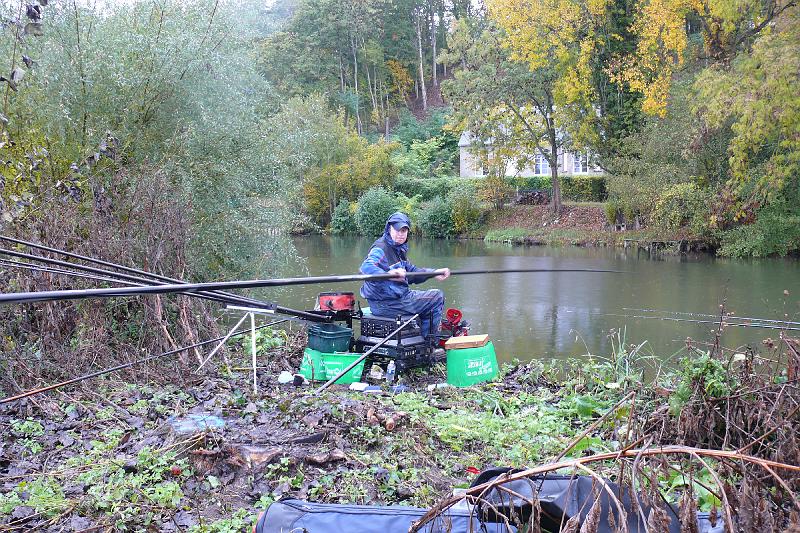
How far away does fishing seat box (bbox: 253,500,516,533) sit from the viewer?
2.66 metres

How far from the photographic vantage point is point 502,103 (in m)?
29.7

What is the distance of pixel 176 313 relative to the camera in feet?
24.3

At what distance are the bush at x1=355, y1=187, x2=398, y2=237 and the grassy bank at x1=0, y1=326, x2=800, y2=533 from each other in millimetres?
29015

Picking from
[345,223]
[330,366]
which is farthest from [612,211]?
[330,366]

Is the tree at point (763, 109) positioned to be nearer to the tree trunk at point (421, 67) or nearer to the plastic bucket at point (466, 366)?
the plastic bucket at point (466, 366)

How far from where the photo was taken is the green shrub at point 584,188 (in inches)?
1312

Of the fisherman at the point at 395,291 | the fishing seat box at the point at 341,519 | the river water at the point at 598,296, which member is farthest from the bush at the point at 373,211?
the fishing seat box at the point at 341,519

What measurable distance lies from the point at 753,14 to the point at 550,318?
14.4 meters

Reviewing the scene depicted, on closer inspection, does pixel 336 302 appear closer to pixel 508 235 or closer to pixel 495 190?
pixel 508 235

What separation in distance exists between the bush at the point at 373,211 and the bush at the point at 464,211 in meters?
3.53

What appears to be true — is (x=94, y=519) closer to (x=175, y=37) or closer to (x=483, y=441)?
(x=483, y=441)

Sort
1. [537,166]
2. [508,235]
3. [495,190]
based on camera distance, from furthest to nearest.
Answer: [537,166] < [495,190] < [508,235]

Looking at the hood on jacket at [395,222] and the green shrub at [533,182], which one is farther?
the green shrub at [533,182]

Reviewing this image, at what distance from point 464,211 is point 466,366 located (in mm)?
26250
